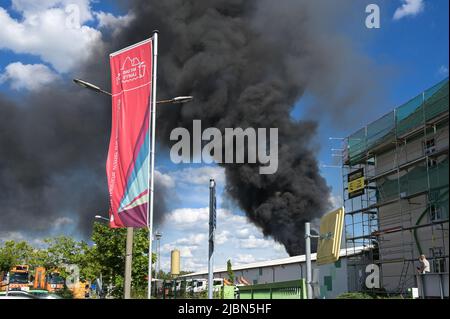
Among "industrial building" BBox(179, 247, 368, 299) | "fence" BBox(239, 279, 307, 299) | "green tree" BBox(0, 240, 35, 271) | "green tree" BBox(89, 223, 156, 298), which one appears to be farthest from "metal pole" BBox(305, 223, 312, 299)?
"green tree" BBox(0, 240, 35, 271)

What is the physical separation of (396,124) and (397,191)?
311 cm

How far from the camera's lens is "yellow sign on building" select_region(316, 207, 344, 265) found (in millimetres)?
6094

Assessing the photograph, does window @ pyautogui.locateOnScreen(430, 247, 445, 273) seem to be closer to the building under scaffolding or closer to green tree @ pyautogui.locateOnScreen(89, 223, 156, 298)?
the building under scaffolding

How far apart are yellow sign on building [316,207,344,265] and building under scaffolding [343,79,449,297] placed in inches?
385

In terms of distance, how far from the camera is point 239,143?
39.9 m

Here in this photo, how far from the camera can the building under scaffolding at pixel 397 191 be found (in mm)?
17797

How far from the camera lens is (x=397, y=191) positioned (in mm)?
21422

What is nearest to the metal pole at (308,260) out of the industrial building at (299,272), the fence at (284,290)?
the fence at (284,290)

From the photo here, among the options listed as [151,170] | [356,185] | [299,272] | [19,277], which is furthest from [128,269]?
[19,277]

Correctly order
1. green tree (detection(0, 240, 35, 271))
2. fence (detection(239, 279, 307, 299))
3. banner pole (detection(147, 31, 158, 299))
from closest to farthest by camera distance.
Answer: fence (detection(239, 279, 307, 299))
banner pole (detection(147, 31, 158, 299))
green tree (detection(0, 240, 35, 271))

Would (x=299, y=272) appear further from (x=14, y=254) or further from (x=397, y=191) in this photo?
(x=14, y=254)
